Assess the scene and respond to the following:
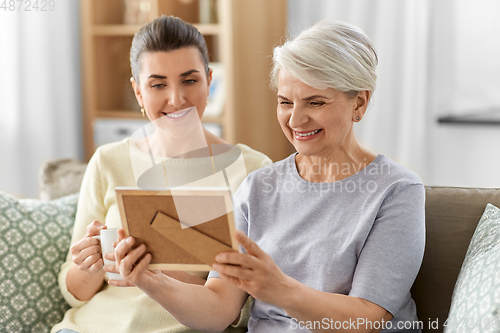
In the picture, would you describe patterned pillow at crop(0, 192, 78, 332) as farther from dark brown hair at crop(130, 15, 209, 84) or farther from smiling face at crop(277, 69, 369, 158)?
smiling face at crop(277, 69, 369, 158)

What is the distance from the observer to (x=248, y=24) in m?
2.72

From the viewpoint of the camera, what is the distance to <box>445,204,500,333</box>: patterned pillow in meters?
0.95

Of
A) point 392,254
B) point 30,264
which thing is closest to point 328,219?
point 392,254

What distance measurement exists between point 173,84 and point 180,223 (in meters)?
0.58

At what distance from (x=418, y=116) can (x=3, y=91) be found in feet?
7.15

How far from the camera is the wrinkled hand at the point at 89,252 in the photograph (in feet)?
3.70

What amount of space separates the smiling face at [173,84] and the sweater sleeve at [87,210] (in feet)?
0.78

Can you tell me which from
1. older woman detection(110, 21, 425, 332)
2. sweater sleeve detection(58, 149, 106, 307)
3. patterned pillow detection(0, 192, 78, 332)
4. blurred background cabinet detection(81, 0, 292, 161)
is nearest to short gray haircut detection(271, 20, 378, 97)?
older woman detection(110, 21, 425, 332)

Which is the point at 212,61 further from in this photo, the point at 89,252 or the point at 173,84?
the point at 89,252

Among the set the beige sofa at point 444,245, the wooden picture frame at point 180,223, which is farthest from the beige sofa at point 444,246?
the wooden picture frame at point 180,223

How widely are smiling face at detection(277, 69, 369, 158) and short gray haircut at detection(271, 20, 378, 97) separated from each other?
0.02m

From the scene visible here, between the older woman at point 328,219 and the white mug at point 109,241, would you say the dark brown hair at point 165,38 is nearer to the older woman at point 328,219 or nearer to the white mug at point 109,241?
the older woman at point 328,219

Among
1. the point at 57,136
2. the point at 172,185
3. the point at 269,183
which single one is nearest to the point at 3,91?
the point at 57,136

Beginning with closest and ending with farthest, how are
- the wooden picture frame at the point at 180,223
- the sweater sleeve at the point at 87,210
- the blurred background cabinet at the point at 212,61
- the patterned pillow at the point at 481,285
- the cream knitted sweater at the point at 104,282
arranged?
the wooden picture frame at the point at 180,223, the patterned pillow at the point at 481,285, the cream knitted sweater at the point at 104,282, the sweater sleeve at the point at 87,210, the blurred background cabinet at the point at 212,61
